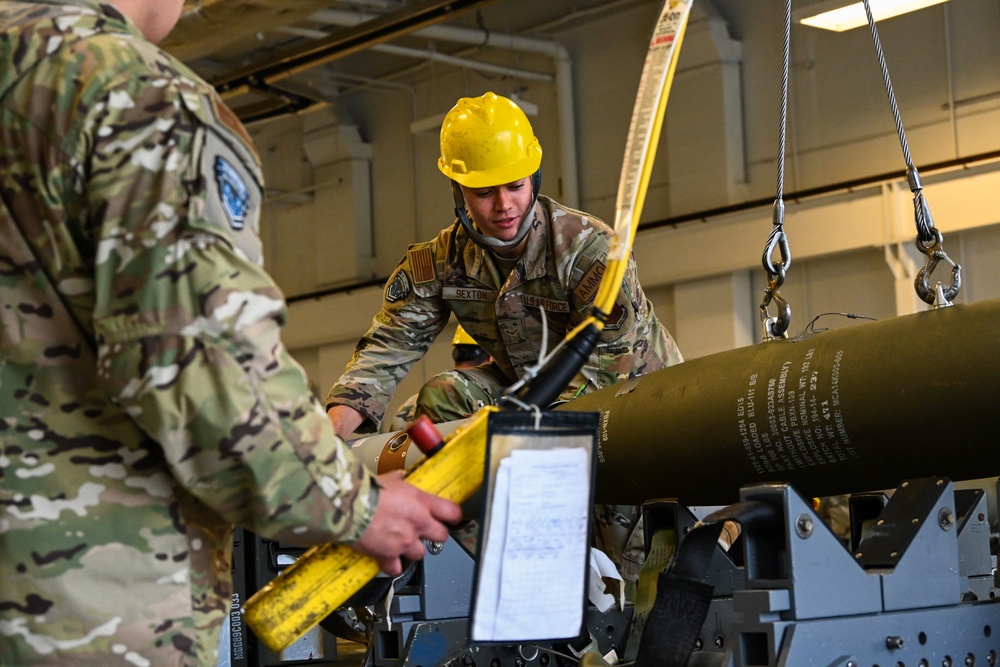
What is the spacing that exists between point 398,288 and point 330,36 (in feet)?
15.0

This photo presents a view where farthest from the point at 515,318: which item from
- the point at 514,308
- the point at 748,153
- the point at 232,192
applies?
the point at 748,153

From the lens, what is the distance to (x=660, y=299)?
8961 mm

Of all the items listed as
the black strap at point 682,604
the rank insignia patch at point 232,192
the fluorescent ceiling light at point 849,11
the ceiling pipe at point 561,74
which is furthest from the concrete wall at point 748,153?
the rank insignia patch at point 232,192

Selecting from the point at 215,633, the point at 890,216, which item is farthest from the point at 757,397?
Result: the point at 890,216

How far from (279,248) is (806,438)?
10.1 meters

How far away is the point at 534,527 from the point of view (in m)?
1.45

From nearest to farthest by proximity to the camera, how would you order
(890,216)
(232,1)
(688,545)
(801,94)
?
1. (688,545)
2. (232,1)
3. (890,216)
4. (801,94)

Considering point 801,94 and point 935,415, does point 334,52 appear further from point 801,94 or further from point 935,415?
point 935,415

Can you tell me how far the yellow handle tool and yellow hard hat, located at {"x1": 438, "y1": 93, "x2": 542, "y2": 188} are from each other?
5.94 feet

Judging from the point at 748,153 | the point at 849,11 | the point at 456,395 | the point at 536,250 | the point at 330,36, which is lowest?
the point at 456,395

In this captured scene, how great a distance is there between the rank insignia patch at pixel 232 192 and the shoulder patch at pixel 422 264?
6.91 ft

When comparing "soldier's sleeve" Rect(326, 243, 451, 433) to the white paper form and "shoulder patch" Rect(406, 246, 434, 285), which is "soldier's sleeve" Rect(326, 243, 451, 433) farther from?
the white paper form

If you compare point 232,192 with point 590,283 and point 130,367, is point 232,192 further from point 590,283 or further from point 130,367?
point 590,283

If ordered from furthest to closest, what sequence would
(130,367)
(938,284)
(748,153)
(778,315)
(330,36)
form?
(748,153), (330,36), (778,315), (938,284), (130,367)
